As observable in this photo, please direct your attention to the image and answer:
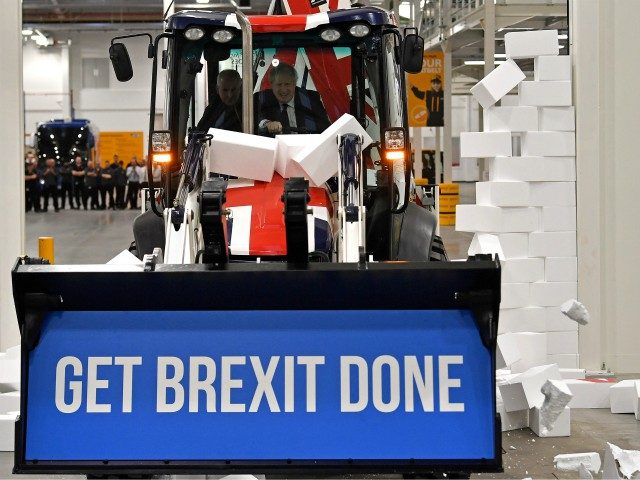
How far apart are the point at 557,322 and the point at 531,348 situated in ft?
1.12

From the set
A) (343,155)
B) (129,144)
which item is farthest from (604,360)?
(129,144)

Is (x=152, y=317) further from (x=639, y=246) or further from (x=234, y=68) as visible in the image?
(x=639, y=246)

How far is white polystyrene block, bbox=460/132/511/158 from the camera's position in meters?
7.14

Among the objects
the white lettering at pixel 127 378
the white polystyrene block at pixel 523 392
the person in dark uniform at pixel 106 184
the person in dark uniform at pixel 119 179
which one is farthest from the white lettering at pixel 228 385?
the person in dark uniform at pixel 106 184

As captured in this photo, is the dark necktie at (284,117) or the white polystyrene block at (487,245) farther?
the white polystyrene block at (487,245)

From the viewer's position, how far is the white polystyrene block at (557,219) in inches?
283

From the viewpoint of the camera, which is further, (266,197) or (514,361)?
(514,361)

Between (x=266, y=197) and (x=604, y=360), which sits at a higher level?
(x=266, y=197)

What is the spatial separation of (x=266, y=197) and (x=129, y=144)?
29407 millimetres

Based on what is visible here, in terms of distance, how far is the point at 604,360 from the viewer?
283 inches

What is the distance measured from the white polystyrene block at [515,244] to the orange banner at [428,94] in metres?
10.3

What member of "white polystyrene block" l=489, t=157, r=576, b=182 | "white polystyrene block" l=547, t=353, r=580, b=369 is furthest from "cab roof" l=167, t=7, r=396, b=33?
"white polystyrene block" l=547, t=353, r=580, b=369

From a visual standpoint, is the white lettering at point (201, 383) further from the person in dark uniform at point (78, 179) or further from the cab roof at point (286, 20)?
the person in dark uniform at point (78, 179)

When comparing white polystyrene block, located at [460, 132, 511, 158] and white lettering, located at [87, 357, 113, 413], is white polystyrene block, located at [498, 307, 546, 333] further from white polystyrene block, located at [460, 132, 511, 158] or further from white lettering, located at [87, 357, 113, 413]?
white lettering, located at [87, 357, 113, 413]
